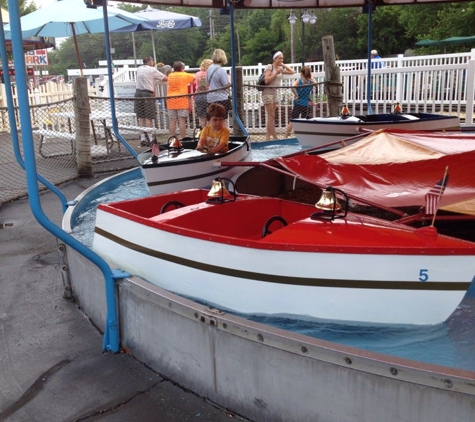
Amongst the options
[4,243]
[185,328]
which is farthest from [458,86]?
[185,328]

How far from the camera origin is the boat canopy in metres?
4.80

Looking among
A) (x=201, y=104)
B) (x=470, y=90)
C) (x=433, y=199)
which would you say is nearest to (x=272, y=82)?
(x=201, y=104)

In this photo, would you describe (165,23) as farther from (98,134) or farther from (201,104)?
(201,104)

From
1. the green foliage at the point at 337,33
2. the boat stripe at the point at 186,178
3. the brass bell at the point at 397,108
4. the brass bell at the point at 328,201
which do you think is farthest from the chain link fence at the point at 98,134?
the brass bell at the point at 328,201

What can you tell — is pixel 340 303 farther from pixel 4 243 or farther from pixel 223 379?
pixel 4 243

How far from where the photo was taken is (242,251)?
389 centimetres

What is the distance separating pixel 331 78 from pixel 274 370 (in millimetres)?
10744

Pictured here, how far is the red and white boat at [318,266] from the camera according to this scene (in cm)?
351

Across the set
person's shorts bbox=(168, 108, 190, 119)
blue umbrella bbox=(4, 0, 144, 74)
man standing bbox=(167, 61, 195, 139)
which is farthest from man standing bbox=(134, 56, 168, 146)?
blue umbrella bbox=(4, 0, 144, 74)

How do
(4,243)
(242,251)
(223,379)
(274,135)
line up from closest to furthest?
(223,379) → (242,251) → (4,243) → (274,135)

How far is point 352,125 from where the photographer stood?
980 cm

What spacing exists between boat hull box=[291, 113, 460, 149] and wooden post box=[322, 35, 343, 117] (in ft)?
8.84

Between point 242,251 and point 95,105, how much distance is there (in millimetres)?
10779

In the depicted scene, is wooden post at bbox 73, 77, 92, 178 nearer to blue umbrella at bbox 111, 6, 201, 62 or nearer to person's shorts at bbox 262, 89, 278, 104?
person's shorts at bbox 262, 89, 278, 104
